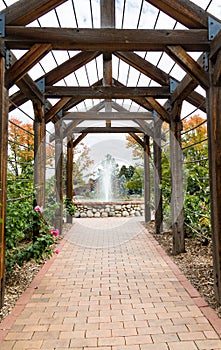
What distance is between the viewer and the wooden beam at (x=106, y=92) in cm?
452

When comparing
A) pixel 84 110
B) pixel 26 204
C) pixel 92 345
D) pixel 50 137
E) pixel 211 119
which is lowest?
pixel 92 345

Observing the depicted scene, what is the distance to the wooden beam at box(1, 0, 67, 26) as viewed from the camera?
2754 millimetres

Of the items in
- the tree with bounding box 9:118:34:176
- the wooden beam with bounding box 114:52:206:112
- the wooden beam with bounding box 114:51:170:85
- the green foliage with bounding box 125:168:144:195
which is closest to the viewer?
the wooden beam with bounding box 114:52:206:112

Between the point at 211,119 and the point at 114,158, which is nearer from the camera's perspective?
the point at 211,119

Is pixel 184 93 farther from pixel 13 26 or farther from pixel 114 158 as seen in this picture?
pixel 114 158

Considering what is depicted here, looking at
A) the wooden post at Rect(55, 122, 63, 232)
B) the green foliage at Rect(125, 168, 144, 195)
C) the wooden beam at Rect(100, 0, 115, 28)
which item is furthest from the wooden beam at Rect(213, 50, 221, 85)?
the green foliage at Rect(125, 168, 144, 195)

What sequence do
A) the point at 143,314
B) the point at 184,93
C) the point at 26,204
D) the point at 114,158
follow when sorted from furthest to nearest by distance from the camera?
the point at 114,158, the point at 184,93, the point at 26,204, the point at 143,314

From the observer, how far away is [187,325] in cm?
227

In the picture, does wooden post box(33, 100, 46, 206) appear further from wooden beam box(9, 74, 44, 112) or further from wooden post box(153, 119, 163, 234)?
wooden post box(153, 119, 163, 234)

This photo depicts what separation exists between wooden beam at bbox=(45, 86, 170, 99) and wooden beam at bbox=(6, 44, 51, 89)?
167 cm

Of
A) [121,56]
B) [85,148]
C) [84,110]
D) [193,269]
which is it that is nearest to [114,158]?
[85,148]

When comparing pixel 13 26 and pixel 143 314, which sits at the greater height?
pixel 13 26

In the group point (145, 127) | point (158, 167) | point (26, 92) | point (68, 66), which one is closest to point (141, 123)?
point (145, 127)

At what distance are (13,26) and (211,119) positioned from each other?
2163 millimetres
